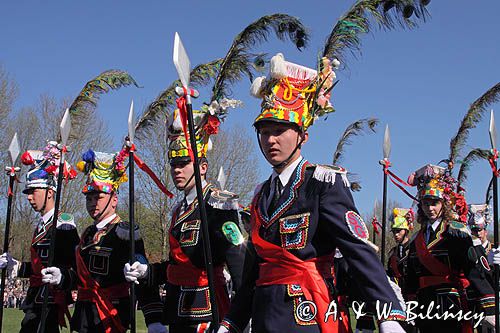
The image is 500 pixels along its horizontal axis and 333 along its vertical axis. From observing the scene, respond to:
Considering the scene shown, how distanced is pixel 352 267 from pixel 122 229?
366cm

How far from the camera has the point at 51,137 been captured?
28078mm

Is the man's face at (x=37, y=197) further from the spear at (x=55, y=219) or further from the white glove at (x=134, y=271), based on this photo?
the white glove at (x=134, y=271)

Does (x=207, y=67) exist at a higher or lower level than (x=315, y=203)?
higher

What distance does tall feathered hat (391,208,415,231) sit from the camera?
12.3m

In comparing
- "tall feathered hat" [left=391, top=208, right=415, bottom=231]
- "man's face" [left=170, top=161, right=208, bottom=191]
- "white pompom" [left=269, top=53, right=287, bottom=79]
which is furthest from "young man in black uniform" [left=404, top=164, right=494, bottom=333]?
"tall feathered hat" [left=391, top=208, right=415, bottom=231]

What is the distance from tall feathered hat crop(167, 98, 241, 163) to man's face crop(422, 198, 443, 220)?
2.77 metres

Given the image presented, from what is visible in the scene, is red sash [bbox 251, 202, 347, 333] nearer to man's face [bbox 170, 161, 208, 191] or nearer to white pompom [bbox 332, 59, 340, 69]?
white pompom [bbox 332, 59, 340, 69]

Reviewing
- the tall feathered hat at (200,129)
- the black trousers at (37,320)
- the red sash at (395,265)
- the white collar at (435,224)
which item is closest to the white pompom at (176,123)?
the tall feathered hat at (200,129)

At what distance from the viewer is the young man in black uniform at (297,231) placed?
3451mm

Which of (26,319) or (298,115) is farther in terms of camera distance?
(26,319)

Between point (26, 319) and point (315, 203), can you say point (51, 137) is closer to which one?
point (26, 319)

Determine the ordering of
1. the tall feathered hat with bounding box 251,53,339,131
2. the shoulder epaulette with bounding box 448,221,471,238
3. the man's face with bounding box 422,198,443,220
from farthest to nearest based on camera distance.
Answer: the man's face with bounding box 422,198,443,220 < the shoulder epaulette with bounding box 448,221,471,238 < the tall feathered hat with bounding box 251,53,339,131

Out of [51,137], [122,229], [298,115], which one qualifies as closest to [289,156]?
[298,115]

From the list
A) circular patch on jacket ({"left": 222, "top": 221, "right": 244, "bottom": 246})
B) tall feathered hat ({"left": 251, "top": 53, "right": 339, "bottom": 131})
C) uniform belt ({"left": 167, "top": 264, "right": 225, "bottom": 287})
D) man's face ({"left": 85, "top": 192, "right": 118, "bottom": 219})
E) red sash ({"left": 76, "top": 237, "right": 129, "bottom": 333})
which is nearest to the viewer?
tall feathered hat ({"left": 251, "top": 53, "right": 339, "bottom": 131})
